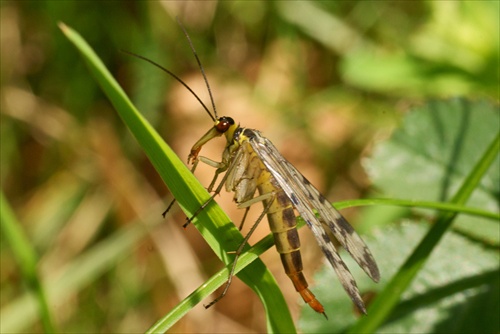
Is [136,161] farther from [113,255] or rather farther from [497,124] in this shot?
Answer: [497,124]

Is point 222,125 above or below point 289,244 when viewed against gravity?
above

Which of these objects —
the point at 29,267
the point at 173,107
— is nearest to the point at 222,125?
the point at 29,267

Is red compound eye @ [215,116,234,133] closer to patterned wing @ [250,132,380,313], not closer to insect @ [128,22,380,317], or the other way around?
insect @ [128,22,380,317]

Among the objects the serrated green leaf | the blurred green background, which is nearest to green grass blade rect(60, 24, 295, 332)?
the serrated green leaf

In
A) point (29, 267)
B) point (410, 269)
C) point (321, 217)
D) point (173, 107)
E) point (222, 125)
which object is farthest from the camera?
point (173, 107)

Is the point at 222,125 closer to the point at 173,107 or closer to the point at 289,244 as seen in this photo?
the point at 289,244

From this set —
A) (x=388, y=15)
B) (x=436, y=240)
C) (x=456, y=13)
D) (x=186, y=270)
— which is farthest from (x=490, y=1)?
(x=186, y=270)

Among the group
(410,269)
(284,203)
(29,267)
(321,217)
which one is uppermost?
(29,267)

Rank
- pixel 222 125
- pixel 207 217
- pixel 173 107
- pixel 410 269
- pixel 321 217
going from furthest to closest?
pixel 173 107, pixel 222 125, pixel 321 217, pixel 410 269, pixel 207 217

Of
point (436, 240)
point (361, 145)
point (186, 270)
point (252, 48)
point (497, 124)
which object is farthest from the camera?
point (252, 48)
